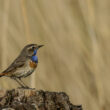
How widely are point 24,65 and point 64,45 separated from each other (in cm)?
117

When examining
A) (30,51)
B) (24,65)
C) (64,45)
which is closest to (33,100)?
(24,65)

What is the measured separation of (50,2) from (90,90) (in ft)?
4.60

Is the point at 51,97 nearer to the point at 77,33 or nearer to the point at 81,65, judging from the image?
the point at 77,33

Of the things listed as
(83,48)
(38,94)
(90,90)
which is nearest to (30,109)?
(38,94)

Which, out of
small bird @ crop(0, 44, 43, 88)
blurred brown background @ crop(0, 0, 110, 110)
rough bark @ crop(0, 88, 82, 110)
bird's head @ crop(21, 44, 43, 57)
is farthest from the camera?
blurred brown background @ crop(0, 0, 110, 110)

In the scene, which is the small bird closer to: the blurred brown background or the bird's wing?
the bird's wing

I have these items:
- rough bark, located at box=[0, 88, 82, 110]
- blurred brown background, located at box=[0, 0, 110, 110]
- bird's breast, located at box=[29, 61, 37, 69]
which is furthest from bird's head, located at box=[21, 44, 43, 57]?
rough bark, located at box=[0, 88, 82, 110]

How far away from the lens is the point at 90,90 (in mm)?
5848

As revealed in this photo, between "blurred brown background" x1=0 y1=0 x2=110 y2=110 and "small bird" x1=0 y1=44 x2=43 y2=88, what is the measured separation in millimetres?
239

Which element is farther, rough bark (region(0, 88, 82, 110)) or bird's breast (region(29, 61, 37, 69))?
bird's breast (region(29, 61, 37, 69))

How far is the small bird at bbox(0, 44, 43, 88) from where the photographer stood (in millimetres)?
4820

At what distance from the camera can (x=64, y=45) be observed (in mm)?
5969

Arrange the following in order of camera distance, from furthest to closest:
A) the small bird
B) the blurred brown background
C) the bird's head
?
the blurred brown background
the bird's head
the small bird

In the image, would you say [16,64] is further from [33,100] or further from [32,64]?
[33,100]
